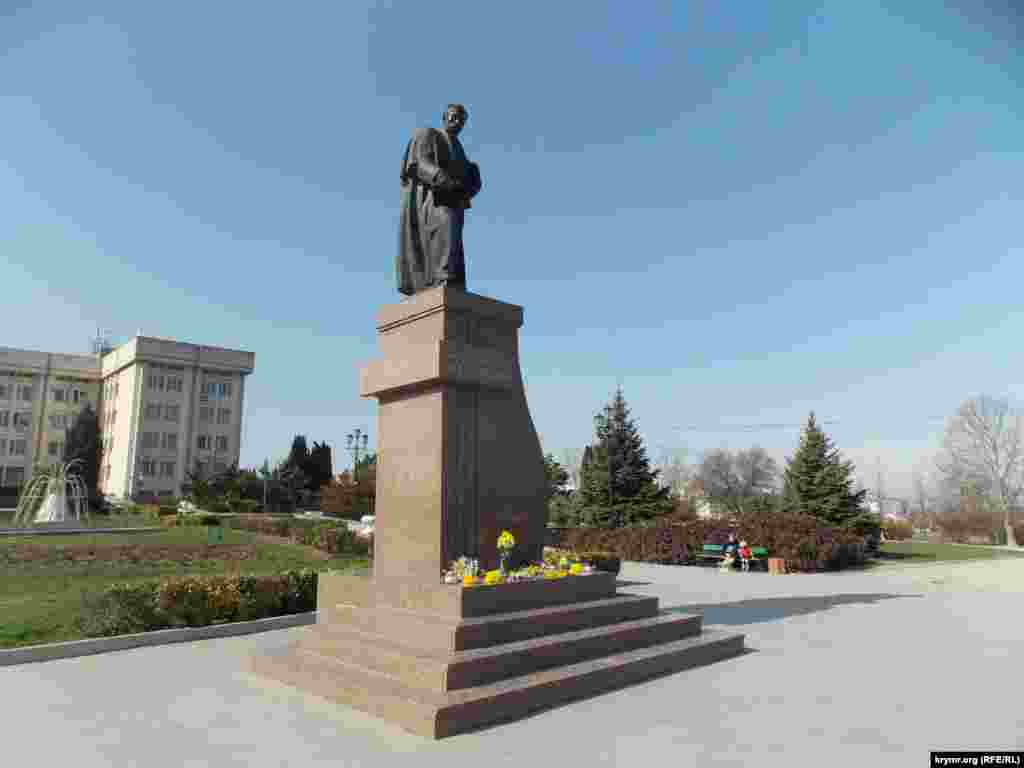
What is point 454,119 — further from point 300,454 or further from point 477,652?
point 300,454

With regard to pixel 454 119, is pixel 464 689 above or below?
below

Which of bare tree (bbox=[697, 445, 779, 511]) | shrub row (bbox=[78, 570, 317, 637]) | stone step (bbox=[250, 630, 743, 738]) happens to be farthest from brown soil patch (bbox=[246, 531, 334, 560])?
bare tree (bbox=[697, 445, 779, 511])

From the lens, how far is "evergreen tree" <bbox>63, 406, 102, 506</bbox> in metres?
49.5

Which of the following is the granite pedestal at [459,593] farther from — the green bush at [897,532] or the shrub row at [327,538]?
the green bush at [897,532]

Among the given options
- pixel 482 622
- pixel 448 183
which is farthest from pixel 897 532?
pixel 482 622

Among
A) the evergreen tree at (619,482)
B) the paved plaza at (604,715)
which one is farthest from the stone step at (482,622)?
the evergreen tree at (619,482)

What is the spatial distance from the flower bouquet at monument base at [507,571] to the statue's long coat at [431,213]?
2.94 meters

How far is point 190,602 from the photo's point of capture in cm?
827

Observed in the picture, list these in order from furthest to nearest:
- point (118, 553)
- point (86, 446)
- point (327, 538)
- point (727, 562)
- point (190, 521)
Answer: point (86, 446) < point (190, 521) < point (327, 538) < point (727, 562) < point (118, 553)

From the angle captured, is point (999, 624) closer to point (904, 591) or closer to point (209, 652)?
point (904, 591)

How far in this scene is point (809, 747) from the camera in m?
4.45

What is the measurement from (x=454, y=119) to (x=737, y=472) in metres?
60.0

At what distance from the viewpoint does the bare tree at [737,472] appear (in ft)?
184

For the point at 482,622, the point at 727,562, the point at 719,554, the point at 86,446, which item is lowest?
the point at 727,562
